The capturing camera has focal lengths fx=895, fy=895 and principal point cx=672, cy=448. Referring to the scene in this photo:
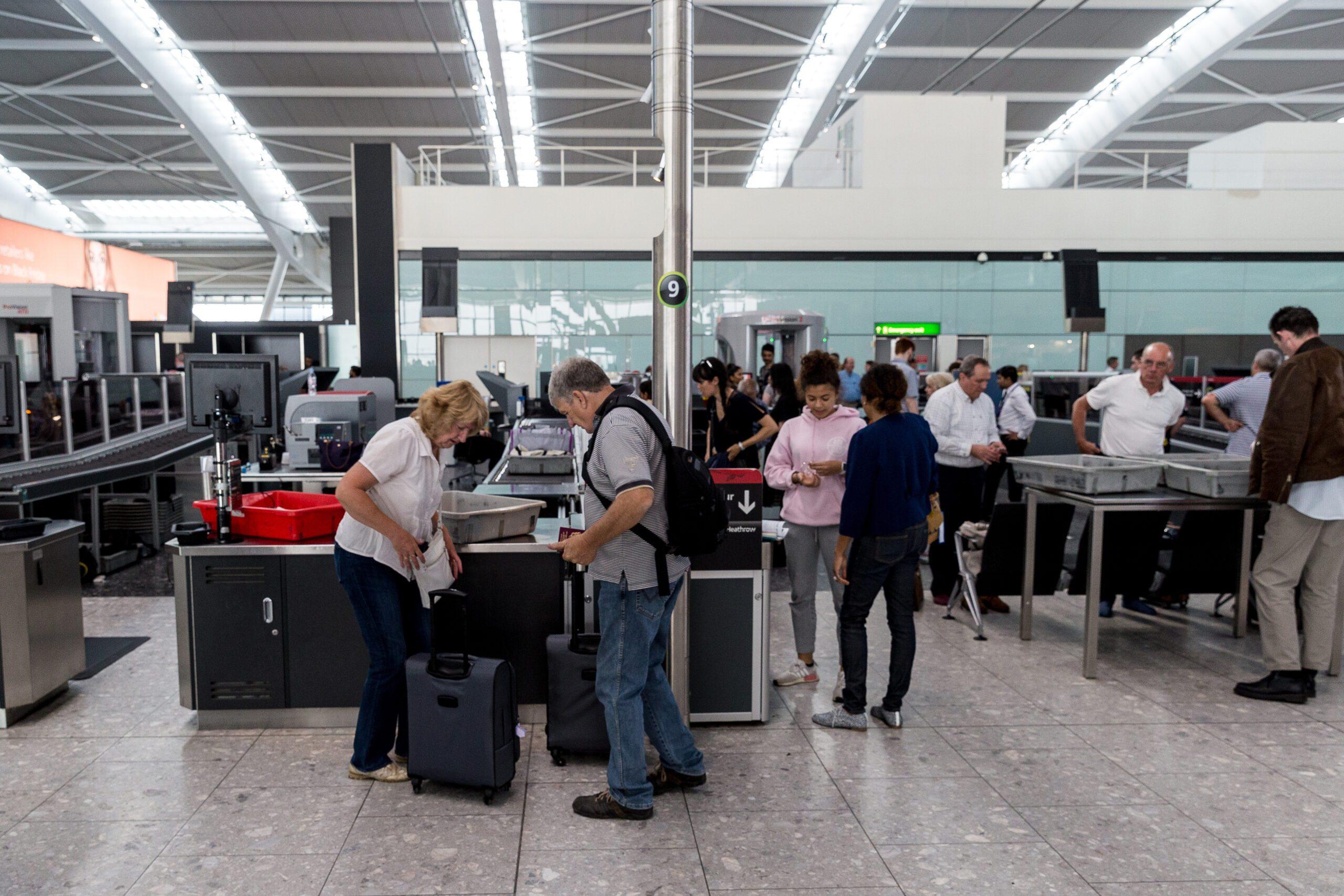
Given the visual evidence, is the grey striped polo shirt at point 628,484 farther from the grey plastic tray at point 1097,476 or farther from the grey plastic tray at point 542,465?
the grey plastic tray at point 542,465

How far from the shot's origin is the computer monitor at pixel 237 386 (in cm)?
477

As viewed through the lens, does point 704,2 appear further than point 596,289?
No

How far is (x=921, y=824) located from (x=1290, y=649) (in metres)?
2.39

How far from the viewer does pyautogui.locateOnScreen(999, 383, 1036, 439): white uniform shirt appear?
7.84 metres

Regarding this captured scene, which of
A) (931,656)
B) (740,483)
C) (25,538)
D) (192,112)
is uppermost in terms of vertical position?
(192,112)

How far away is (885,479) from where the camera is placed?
3.62 metres

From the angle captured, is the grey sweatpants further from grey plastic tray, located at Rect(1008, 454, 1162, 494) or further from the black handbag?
the black handbag

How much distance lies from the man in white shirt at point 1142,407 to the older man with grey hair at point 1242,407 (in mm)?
1025

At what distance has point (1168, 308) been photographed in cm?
1723

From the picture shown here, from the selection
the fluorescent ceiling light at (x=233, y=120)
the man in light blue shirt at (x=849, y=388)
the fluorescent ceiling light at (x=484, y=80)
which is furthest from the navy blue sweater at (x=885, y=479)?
the fluorescent ceiling light at (x=233, y=120)

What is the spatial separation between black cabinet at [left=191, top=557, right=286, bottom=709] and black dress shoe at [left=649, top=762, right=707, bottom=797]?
1719 millimetres

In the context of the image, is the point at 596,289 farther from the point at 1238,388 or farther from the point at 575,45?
the point at 1238,388

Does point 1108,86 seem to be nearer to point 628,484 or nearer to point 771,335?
point 771,335

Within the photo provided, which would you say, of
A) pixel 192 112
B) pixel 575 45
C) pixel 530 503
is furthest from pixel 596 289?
pixel 530 503
